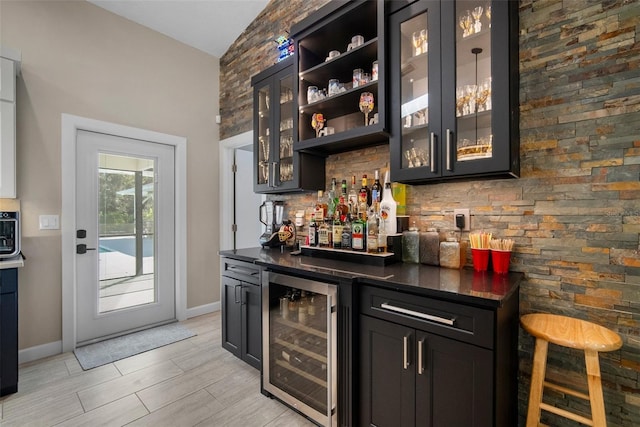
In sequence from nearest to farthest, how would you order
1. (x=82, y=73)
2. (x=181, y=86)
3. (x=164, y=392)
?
1. (x=164, y=392)
2. (x=82, y=73)
3. (x=181, y=86)

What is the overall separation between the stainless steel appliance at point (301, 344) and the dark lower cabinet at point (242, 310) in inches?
8.3

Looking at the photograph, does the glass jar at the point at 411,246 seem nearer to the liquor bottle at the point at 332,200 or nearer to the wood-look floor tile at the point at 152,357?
the liquor bottle at the point at 332,200

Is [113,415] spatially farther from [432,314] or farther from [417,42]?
[417,42]

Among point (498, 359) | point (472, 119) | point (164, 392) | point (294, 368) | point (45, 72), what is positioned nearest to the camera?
point (498, 359)

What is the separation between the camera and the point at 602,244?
4.60ft

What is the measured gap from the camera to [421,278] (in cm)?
148

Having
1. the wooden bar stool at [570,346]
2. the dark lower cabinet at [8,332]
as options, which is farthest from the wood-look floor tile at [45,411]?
the wooden bar stool at [570,346]

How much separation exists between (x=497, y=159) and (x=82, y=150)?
3543 millimetres

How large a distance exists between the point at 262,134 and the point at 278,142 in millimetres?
300

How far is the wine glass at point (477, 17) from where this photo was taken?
1.50 meters

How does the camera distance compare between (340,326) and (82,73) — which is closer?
(340,326)

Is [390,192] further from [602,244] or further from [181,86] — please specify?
[181,86]

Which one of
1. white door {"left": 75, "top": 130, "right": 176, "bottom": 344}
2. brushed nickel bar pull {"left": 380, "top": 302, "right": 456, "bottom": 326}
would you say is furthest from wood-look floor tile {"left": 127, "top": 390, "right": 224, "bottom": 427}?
white door {"left": 75, "top": 130, "right": 176, "bottom": 344}

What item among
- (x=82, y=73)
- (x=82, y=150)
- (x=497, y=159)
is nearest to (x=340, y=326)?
(x=497, y=159)
